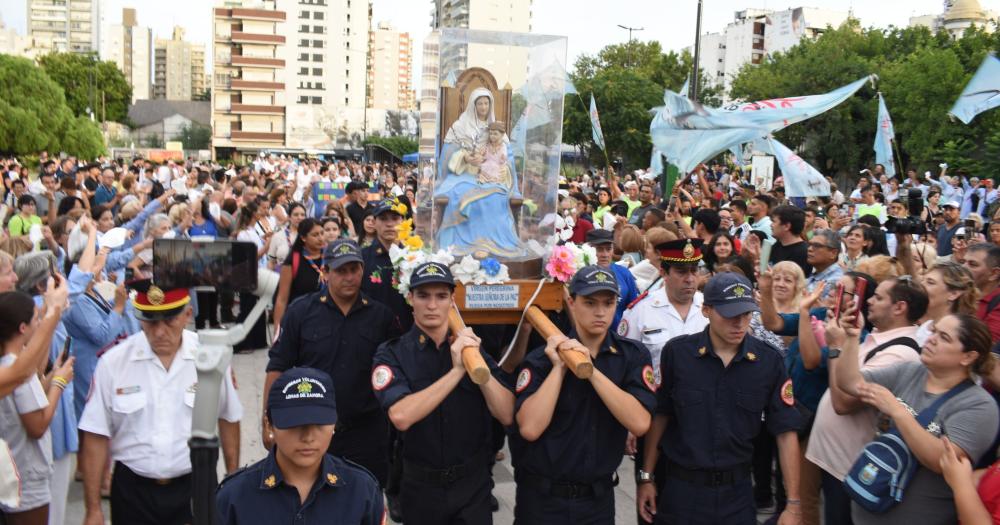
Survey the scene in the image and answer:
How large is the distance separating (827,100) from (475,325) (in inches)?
318

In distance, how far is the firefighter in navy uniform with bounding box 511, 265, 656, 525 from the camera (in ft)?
12.7

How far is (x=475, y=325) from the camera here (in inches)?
223

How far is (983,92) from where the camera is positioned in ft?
36.5

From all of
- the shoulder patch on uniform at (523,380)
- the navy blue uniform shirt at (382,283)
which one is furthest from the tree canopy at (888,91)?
the shoulder patch on uniform at (523,380)

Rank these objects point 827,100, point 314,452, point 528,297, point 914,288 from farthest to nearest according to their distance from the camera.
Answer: point 827,100 < point 528,297 < point 914,288 < point 314,452

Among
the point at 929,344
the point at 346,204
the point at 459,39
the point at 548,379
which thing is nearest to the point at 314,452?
the point at 548,379

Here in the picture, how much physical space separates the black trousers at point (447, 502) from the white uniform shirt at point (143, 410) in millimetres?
918

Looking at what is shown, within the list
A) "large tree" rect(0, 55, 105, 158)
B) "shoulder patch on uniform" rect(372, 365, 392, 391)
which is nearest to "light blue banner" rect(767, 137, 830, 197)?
"shoulder patch on uniform" rect(372, 365, 392, 391)

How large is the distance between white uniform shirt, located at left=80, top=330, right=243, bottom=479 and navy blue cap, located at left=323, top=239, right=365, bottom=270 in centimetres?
125

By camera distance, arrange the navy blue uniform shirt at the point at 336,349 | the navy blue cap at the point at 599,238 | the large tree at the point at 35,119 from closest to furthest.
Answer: the navy blue uniform shirt at the point at 336,349, the navy blue cap at the point at 599,238, the large tree at the point at 35,119

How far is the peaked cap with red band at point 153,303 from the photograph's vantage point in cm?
390

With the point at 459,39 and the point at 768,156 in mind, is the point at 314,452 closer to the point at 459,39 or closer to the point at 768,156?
the point at 459,39

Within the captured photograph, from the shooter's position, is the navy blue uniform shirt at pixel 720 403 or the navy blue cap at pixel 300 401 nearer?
the navy blue cap at pixel 300 401

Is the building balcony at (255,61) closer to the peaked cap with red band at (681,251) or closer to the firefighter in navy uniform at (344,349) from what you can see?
the firefighter in navy uniform at (344,349)
